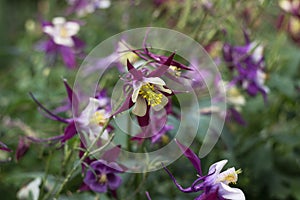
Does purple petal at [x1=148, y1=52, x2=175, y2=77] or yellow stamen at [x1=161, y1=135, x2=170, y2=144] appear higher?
purple petal at [x1=148, y1=52, x2=175, y2=77]

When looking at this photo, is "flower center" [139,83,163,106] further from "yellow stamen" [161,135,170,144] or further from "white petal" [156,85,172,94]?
"yellow stamen" [161,135,170,144]

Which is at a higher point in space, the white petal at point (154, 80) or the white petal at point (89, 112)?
the white petal at point (154, 80)

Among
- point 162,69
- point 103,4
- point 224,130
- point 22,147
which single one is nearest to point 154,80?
point 162,69

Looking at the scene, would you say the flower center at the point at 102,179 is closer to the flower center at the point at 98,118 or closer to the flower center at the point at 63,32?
the flower center at the point at 98,118

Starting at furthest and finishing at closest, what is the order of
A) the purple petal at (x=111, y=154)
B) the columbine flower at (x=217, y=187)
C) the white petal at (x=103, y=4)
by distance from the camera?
1. the white petal at (x=103, y=4)
2. the purple petal at (x=111, y=154)
3. the columbine flower at (x=217, y=187)

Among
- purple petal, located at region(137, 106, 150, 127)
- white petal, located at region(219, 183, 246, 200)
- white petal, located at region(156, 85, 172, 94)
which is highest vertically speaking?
white petal, located at region(156, 85, 172, 94)

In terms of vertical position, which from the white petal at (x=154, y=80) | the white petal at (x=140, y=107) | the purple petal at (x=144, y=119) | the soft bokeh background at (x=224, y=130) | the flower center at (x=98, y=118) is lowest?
the soft bokeh background at (x=224, y=130)

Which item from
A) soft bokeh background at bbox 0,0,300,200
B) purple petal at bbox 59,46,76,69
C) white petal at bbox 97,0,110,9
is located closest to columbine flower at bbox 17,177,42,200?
soft bokeh background at bbox 0,0,300,200

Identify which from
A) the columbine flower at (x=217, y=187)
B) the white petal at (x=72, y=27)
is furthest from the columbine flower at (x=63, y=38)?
the columbine flower at (x=217, y=187)
